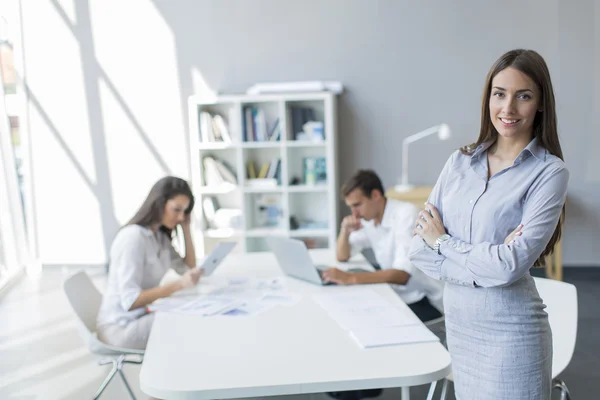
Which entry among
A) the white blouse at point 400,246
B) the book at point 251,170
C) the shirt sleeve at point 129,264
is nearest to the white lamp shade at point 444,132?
the book at point 251,170

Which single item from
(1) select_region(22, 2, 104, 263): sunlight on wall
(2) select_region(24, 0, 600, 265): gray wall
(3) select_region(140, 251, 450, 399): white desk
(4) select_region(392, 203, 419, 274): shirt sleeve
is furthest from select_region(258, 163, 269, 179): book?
(3) select_region(140, 251, 450, 399): white desk

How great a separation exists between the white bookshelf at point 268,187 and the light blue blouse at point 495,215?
3.48 m

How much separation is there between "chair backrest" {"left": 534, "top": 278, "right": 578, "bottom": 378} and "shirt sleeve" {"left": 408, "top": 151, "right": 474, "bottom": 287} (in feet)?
3.12

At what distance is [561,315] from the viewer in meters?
2.48

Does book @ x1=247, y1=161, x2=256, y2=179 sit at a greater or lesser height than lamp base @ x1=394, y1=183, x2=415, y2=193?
greater

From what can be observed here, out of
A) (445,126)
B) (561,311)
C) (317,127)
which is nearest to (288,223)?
(317,127)

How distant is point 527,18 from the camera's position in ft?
17.5

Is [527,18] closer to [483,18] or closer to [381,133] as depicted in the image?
[483,18]

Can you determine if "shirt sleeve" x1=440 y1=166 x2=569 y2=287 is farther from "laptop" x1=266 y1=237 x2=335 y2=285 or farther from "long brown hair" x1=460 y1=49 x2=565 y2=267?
"laptop" x1=266 y1=237 x2=335 y2=285

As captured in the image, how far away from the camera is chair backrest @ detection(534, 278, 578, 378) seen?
241 cm

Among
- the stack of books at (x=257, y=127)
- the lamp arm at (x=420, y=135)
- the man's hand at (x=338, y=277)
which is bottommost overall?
the man's hand at (x=338, y=277)

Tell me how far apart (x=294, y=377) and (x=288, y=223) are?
11.9ft

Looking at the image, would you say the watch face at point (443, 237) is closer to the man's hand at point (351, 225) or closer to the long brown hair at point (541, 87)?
the long brown hair at point (541, 87)

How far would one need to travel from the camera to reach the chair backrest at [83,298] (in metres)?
2.73
